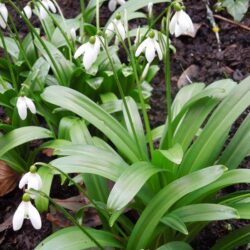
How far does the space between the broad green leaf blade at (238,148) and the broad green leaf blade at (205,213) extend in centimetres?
41

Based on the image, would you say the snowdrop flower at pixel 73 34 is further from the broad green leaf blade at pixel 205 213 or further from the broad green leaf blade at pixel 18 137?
the broad green leaf blade at pixel 205 213

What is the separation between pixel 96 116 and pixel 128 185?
609 mm

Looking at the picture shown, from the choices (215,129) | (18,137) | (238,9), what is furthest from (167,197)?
(238,9)

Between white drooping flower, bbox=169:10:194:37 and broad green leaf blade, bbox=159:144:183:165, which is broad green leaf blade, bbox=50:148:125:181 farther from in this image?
white drooping flower, bbox=169:10:194:37

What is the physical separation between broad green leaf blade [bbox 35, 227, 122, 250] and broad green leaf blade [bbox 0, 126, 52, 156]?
0.74 meters

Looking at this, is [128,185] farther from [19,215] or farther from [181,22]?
[181,22]

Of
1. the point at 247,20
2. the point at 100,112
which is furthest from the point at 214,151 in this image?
the point at 247,20

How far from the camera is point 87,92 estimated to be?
3381 mm

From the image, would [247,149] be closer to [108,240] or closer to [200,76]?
[108,240]

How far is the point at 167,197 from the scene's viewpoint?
2.15 metres

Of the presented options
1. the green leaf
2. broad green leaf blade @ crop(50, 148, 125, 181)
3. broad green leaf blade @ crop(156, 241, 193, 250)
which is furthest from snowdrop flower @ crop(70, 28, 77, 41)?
broad green leaf blade @ crop(156, 241, 193, 250)

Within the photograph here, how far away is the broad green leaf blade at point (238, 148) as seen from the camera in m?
2.48

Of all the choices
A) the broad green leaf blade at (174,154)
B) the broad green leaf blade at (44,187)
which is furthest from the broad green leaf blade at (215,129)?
the broad green leaf blade at (44,187)

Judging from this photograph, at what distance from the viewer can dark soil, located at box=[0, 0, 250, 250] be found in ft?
9.52
